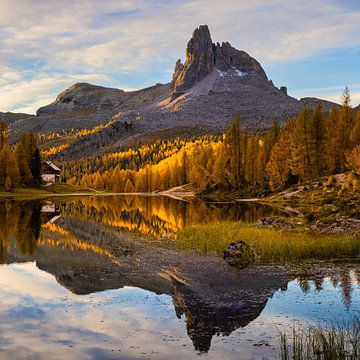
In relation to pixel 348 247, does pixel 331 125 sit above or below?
above

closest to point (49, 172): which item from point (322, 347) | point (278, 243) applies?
point (278, 243)

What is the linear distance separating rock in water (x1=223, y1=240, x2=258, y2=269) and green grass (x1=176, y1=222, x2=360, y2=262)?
680mm

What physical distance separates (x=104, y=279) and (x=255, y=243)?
12.5 metres

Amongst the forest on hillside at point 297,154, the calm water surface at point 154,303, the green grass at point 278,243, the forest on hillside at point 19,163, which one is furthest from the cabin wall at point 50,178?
the calm water surface at point 154,303

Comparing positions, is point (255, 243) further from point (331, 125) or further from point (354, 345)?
point (331, 125)

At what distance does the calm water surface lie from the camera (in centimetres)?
1472

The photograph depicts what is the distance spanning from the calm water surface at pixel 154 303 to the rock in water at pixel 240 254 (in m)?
0.90

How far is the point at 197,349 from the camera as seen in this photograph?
47.3 ft

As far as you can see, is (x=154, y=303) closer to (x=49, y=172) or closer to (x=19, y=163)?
(x=19, y=163)

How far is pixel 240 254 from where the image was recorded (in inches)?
1144

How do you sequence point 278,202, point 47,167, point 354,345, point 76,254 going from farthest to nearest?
1. point 47,167
2. point 278,202
3. point 76,254
4. point 354,345

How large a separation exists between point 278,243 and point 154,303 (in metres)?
13.9

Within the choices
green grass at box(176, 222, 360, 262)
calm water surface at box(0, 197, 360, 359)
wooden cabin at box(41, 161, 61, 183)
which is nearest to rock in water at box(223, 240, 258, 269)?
green grass at box(176, 222, 360, 262)

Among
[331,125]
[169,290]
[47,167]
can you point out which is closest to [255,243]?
[169,290]
